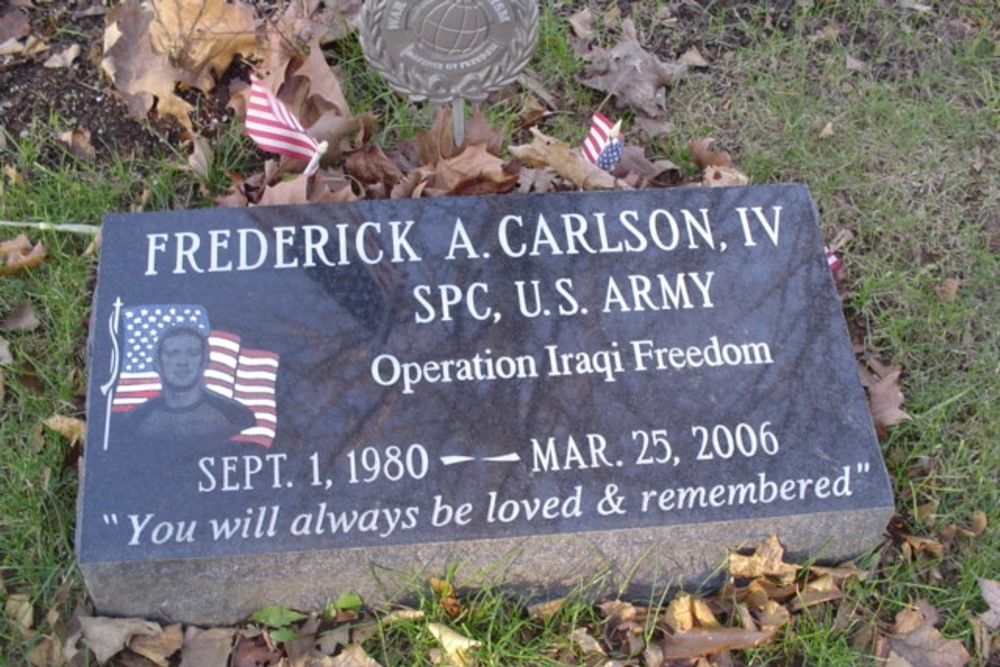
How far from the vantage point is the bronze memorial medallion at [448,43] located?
283 centimetres

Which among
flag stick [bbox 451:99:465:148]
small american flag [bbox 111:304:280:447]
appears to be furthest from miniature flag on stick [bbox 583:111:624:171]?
small american flag [bbox 111:304:280:447]

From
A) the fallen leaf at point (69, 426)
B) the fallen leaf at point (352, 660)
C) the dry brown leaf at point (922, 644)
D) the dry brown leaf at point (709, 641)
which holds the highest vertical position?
the fallen leaf at point (69, 426)

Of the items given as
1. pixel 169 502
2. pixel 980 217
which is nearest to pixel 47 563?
pixel 169 502

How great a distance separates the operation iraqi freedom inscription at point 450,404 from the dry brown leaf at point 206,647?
4 centimetres

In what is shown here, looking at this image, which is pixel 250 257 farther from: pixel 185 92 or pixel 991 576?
pixel 991 576

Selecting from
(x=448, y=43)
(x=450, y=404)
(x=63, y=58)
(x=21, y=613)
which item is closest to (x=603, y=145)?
(x=448, y=43)

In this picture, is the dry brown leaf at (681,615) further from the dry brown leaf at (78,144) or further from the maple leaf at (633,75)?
the dry brown leaf at (78,144)

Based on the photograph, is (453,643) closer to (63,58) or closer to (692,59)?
(692,59)

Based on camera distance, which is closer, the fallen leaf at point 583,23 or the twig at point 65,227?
the twig at point 65,227

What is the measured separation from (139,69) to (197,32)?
10.3 inches

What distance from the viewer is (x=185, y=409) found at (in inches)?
104

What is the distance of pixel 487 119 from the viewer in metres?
3.73

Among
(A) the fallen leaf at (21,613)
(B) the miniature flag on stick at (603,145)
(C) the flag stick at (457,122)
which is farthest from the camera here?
(B) the miniature flag on stick at (603,145)

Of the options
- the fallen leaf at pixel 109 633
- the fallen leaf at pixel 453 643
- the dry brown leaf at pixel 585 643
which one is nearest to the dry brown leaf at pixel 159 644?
the fallen leaf at pixel 109 633
